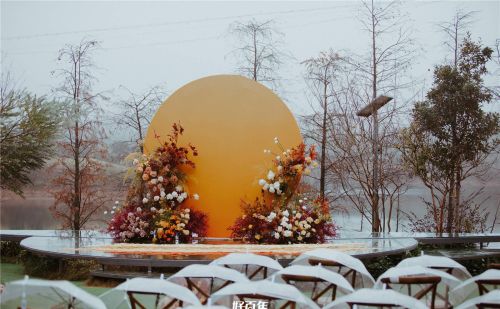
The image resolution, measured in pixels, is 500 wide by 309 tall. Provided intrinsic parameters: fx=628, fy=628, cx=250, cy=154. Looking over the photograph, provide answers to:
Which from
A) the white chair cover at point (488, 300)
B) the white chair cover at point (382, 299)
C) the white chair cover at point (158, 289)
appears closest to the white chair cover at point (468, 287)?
the white chair cover at point (488, 300)

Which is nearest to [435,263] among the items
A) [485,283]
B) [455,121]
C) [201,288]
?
[485,283]

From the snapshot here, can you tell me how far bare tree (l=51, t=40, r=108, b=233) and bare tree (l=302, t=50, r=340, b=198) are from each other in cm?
509

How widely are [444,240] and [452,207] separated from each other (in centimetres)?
319

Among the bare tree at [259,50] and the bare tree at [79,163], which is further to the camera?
the bare tree at [259,50]

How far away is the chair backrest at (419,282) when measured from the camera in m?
5.25

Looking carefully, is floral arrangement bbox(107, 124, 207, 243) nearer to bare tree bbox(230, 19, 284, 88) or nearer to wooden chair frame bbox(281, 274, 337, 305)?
wooden chair frame bbox(281, 274, 337, 305)

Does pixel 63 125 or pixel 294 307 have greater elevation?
pixel 63 125

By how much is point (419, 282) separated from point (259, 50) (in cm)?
1160

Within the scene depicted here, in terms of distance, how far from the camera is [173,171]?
10188mm

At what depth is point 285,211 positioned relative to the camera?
9531 mm

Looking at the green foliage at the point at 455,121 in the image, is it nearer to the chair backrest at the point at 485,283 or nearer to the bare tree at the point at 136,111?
the chair backrest at the point at 485,283

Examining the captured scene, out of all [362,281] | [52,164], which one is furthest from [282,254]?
[52,164]

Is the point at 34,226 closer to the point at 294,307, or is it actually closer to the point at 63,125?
the point at 63,125

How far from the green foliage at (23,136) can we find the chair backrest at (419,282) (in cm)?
787
